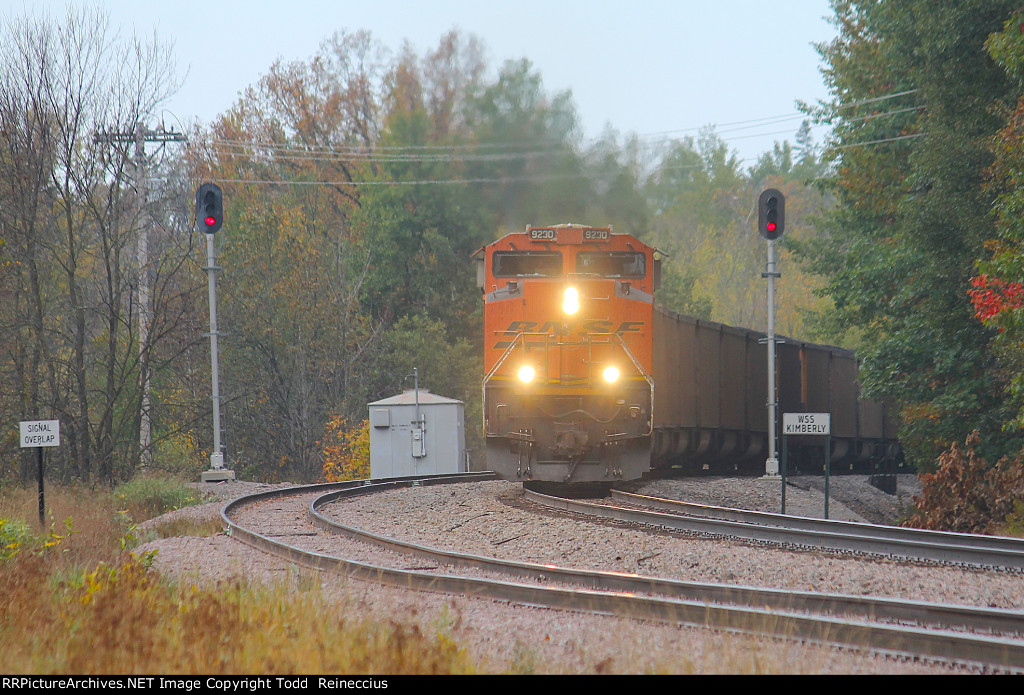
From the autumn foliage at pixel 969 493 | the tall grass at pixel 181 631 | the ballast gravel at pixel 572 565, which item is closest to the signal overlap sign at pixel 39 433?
the ballast gravel at pixel 572 565

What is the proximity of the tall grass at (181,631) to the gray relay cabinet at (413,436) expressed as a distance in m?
13.7

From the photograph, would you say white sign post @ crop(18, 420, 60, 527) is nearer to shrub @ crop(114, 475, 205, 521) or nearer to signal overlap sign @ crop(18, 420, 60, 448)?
signal overlap sign @ crop(18, 420, 60, 448)

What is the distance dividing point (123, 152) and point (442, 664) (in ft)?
63.2

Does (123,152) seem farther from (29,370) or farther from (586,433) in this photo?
(586,433)

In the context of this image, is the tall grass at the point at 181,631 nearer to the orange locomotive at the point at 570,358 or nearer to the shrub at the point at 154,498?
the orange locomotive at the point at 570,358

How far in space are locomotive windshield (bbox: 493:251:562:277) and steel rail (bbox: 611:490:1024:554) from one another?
11.3ft

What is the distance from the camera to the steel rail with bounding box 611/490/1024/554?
896 centimetres

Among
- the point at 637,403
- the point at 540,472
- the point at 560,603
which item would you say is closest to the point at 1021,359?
the point at 637,403

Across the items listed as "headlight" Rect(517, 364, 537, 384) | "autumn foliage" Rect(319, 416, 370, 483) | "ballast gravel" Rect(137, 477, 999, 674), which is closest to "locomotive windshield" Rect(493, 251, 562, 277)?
"headlight" Rect(517, 364, 537, 384)

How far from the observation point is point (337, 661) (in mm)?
4957

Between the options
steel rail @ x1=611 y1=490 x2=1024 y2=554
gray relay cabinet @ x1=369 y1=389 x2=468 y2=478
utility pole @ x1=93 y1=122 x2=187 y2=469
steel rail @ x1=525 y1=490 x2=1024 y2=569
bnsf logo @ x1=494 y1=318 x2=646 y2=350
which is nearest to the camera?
steel rail @ x1=525 y1=490 x2=1024 y2=569

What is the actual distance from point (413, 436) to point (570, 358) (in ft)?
30.5

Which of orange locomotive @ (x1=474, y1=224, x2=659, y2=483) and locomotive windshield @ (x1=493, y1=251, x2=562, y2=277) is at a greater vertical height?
locomotive windshield @ (x1=493, y1=251, x2=562, y2=277)

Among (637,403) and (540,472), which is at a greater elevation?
(637,403)
